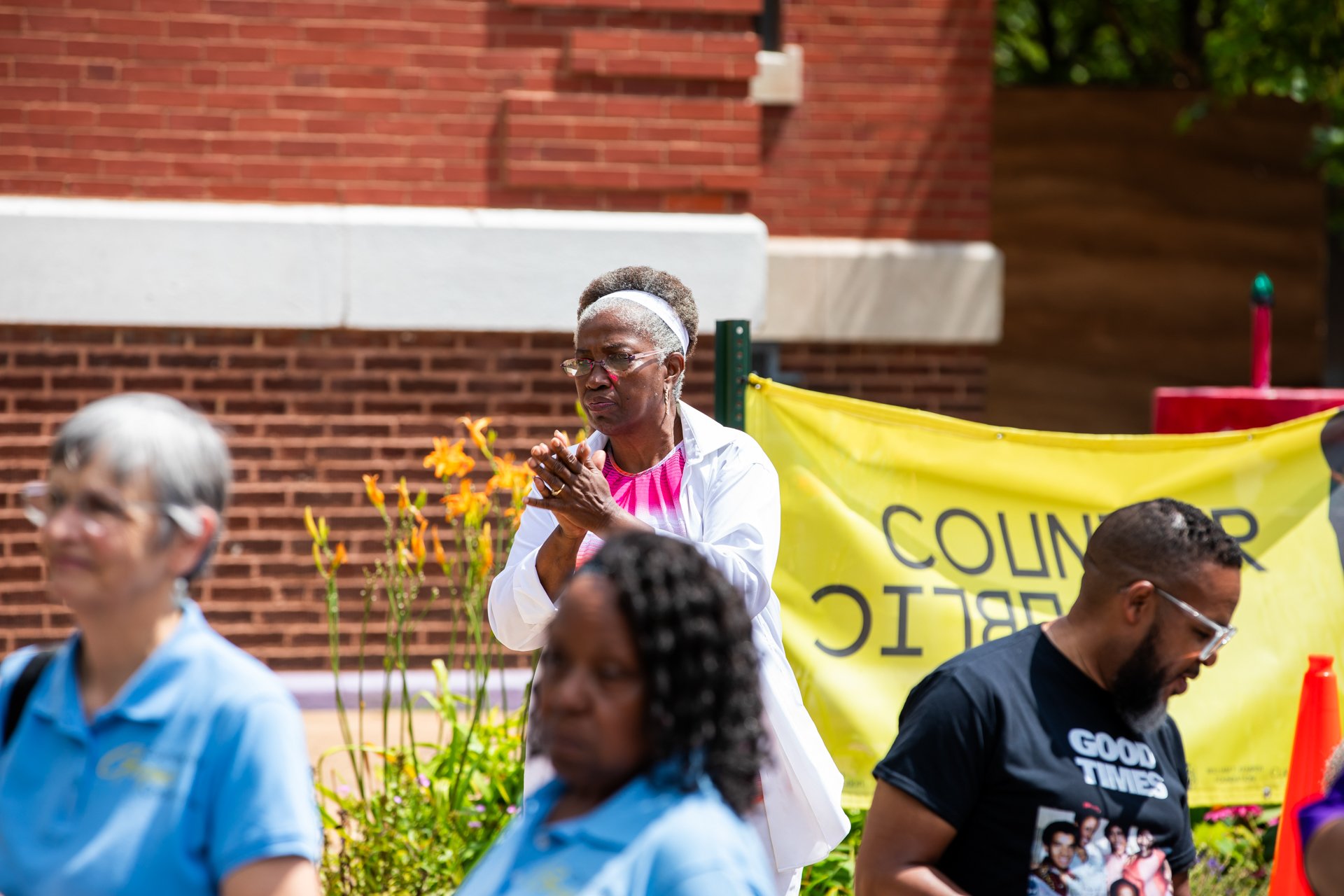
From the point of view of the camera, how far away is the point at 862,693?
192 inches

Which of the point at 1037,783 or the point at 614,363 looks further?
the point at 614,363

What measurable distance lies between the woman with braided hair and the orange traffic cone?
1586 millimetres

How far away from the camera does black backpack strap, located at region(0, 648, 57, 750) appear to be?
213 centimetres

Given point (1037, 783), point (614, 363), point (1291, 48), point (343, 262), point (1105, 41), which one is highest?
point (1105, 41)

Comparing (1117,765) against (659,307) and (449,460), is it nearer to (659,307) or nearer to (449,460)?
(659,307)

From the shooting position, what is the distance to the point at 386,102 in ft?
24.4

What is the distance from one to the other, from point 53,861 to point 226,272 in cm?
556

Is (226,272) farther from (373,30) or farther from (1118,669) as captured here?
(1118,669)

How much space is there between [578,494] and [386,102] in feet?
15.6

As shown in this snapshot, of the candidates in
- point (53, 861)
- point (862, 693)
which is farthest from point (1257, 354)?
point (53, 861)

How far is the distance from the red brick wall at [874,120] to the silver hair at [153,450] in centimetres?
674

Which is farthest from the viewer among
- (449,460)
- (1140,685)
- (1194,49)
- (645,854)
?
(1194,49)

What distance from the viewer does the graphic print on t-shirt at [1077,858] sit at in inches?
101

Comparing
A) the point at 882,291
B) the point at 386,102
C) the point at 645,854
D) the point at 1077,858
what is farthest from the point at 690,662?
the point at 882,291
